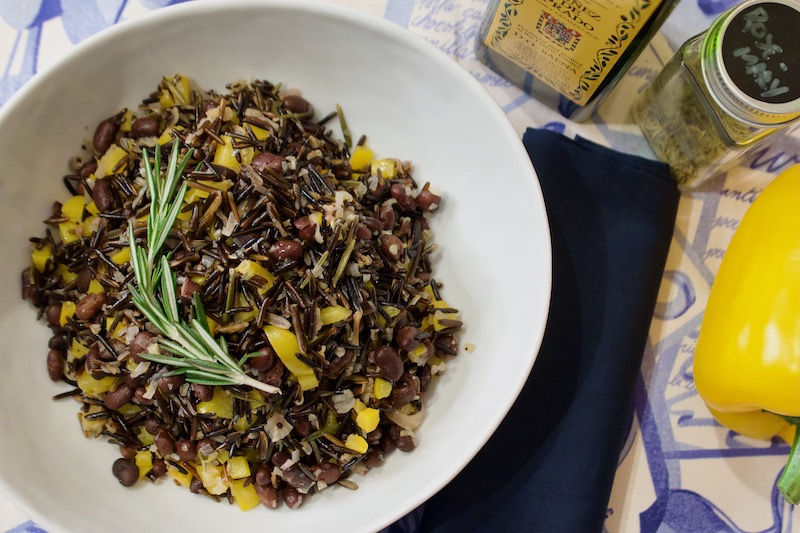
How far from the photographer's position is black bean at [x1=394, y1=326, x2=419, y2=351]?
3.81ft

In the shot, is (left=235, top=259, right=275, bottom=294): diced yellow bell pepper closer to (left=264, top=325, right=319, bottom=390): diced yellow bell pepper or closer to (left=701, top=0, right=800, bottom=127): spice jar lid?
(left=264, top=325, right=319, bottom=390): diced yellow bell pepper

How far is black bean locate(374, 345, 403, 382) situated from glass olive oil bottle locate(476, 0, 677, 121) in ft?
2.32

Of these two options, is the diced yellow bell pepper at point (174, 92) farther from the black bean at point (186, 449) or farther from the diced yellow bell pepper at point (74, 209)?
the black bean at point (186, 449)

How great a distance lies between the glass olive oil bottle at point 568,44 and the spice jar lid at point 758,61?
5.9 inches

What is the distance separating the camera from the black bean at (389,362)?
114 cm

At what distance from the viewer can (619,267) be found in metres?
1.40

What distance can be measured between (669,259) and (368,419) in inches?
34.1

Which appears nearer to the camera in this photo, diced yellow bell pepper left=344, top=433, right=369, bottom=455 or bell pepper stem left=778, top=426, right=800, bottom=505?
diced yellow bell pepper left=344, top=433, right=369, bottom=455

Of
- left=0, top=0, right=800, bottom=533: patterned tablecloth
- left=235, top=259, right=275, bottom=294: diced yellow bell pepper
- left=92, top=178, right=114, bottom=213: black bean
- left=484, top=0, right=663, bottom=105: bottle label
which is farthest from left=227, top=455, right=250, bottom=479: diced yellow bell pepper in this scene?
left=484, top=0, right=663, bottom=105: bottle label

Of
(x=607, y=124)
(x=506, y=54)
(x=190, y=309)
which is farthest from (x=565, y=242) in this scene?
(x=190, y=309)

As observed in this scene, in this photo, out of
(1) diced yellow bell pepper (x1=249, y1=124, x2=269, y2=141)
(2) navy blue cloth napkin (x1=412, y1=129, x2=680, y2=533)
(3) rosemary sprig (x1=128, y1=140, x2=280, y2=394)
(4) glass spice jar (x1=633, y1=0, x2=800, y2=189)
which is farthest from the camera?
(2) navy blue cloth napkin (x1=412, y1=129, x2=680, y2=533)

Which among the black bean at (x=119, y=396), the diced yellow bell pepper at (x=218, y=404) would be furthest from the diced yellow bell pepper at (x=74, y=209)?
the diced yellow bell pepper at (x=218, y=404)

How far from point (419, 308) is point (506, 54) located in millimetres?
622

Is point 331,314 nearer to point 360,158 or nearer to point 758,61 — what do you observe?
point 360,158
